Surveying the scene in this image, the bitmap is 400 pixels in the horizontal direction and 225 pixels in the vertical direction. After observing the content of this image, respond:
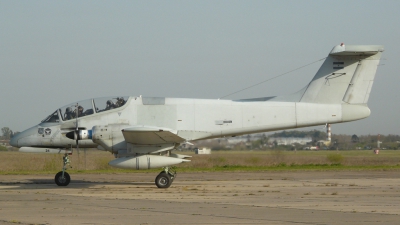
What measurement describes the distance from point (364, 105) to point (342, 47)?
2483mm

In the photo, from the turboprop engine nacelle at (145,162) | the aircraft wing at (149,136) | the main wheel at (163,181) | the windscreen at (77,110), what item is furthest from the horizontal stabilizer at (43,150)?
the main wheel at (163,181)

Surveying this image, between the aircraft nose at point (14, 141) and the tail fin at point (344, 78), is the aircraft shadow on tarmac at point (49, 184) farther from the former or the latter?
the tail fin at point (344, 78)

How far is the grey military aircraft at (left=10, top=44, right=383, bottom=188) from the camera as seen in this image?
19516mm

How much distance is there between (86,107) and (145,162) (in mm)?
3416

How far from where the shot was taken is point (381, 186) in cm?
→ 1920

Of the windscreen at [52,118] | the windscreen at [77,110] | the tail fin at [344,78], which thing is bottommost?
the windscreen at [52,118]

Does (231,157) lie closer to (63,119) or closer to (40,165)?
(40,165)

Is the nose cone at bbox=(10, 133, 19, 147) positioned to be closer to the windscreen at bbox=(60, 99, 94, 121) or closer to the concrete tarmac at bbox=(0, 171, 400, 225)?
the concrete tarmac at bbox=(0, 171, 400, 225)

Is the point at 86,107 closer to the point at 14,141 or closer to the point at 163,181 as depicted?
the point at 14,141

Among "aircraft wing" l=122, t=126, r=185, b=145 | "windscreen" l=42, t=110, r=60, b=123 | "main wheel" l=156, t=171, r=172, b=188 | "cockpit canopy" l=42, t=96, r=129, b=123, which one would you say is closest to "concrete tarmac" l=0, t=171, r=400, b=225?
"main wheel" l=156, t=171, r=172, b=188

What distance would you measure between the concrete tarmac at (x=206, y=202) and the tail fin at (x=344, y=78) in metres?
3.45

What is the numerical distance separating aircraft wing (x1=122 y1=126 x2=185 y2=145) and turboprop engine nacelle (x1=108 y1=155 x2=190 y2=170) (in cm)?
58

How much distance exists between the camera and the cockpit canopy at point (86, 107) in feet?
64.1

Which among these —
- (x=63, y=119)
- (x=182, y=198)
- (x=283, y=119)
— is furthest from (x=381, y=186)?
(x=63, y=119)
